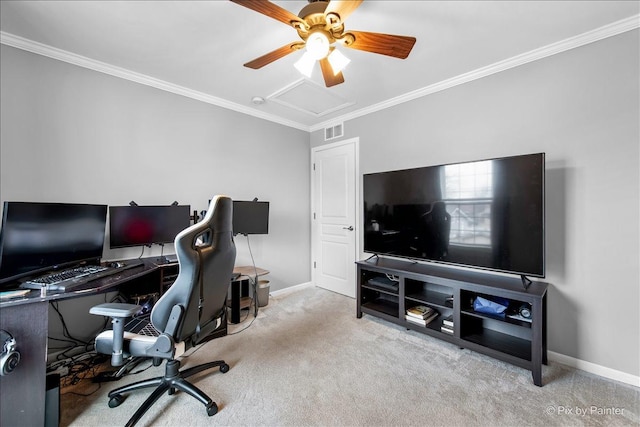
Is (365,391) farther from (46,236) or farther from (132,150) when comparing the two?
(132,150)

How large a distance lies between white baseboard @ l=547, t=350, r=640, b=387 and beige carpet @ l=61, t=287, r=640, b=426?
0.05 metres

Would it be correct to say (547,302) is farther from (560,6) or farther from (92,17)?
(92,17)

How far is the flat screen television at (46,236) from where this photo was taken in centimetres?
159

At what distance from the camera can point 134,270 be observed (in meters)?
2.08

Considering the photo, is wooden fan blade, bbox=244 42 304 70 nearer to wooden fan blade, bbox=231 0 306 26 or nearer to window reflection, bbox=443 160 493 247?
wooden fan blade, bbox=231 0 306 26

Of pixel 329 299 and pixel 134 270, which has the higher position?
pixel 134 270

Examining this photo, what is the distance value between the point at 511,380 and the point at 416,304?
959 millimetres

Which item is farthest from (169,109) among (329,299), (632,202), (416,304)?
(632,202)

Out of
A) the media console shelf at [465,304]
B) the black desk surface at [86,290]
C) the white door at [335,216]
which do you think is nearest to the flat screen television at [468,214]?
the media console shelf at [465,304]

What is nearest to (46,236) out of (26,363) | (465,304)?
(26,363)

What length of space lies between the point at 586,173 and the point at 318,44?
2.24 m

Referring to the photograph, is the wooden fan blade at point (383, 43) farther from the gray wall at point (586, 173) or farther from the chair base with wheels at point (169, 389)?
the chair base with wheels at point (169, 389)

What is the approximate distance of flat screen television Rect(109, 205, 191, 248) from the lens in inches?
90.3

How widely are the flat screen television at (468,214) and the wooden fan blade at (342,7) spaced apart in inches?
63.2
